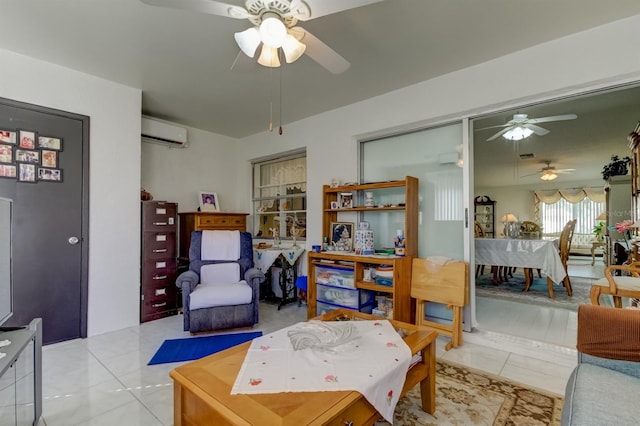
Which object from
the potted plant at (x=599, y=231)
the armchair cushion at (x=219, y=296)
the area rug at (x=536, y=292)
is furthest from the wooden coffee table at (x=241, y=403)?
the potted plant at (x=599, y=231)

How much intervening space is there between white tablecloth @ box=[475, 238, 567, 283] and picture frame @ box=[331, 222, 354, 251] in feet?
7.16

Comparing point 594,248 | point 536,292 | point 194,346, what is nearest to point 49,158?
point 194,346

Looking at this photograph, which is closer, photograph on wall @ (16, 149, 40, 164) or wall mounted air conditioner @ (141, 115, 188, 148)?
photograph on wall @ (16, 149, 40, 164)

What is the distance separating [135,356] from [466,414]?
2.42 meters

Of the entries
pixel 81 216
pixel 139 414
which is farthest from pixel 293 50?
pixel 81 216

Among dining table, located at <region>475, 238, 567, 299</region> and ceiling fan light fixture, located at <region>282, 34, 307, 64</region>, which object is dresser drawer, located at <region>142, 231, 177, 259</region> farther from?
dining table, located at <region>475, 238, 567, 299</region>

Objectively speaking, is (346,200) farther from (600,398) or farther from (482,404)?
(600,398)

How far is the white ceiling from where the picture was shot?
204cm

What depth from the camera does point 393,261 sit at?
2861mm

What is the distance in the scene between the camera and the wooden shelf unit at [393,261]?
289 cm

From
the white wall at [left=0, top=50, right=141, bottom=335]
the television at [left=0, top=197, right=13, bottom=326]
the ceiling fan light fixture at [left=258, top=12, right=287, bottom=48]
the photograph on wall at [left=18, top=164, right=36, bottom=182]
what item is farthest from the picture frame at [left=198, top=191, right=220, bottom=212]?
the ceiling fan light fixture at [left=258, top=12, right=287, bottom=48]

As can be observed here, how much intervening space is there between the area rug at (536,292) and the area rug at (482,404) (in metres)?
2.33

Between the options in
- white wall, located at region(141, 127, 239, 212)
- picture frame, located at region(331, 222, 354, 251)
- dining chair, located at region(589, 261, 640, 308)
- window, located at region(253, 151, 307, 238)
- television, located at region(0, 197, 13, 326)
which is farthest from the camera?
window, located at region(253, 151, 307, 238)

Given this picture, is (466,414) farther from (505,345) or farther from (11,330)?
(11,330)
